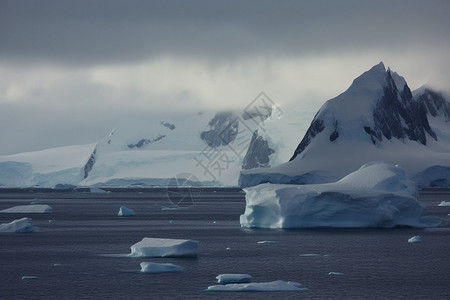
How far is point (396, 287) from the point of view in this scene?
29031mm

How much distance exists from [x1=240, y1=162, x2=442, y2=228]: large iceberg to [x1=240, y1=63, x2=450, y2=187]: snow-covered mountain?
327 ft

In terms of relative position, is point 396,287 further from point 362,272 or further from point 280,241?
point 280,241

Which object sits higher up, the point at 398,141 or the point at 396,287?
the point at 398,141

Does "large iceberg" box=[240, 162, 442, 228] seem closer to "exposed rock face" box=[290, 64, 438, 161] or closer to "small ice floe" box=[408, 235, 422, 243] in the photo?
"small ice floe" box=[408, 235, 422, 243]

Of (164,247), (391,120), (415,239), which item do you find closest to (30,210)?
(415,239)

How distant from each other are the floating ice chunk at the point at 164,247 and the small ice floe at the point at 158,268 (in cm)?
357

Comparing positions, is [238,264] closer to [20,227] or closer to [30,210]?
[20,227]

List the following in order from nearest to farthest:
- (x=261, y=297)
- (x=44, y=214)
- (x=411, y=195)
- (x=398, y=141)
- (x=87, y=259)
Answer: (x=261, y=297)
(x=87, y=259)
(x=411, y=195)
(x=44, y=214)
(x=398, y=141)

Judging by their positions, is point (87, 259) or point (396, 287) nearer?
point (396, 287)

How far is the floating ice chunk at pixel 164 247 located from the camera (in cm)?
3638

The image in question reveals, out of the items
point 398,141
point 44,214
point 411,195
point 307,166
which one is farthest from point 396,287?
point 398,141

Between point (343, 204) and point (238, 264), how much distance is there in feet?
56.9

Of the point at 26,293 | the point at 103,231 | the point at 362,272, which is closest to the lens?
the point at 26,293

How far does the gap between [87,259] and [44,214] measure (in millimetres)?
49709
